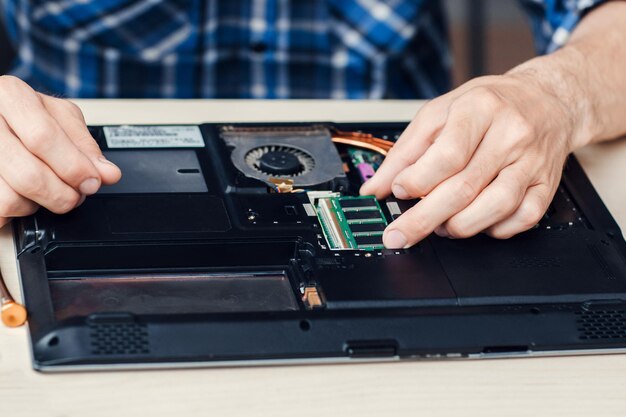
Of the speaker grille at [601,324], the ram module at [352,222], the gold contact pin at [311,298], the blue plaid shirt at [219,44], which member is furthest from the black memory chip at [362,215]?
the blue plaid shirt at [219,44]

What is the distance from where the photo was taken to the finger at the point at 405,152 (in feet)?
3.61

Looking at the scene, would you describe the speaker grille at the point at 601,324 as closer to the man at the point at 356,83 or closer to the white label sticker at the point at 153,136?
the man at the point at 356,83

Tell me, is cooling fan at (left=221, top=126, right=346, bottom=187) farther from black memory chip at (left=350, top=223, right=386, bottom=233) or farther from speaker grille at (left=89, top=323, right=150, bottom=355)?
speaker grille at (left=89, top=323, right=150, bottom=355)

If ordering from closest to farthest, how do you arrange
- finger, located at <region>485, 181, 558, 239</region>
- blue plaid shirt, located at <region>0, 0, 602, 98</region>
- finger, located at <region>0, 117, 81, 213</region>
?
finger, located at <region>0, 117, 81, 213</region> → finger, located at <region>485, 181, 558, 239</region> → blue plaid shirt, located at <region>0, 0, 602, 98</region>

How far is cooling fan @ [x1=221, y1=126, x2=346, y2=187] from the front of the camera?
1135mm

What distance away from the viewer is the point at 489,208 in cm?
107

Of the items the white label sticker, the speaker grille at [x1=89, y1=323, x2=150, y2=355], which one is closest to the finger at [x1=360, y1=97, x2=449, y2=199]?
the white label sticker

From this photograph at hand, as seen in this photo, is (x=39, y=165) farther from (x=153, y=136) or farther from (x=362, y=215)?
→ (x=362, y=215)

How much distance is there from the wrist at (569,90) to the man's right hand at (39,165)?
56cm

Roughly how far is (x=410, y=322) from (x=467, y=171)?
0.70 feet

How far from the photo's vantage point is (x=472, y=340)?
3.11 feet

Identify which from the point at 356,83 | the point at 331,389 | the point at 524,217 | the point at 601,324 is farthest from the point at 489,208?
the point at 356,83

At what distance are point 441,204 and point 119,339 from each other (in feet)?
1.19

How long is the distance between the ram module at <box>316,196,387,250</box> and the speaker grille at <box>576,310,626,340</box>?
214mm
